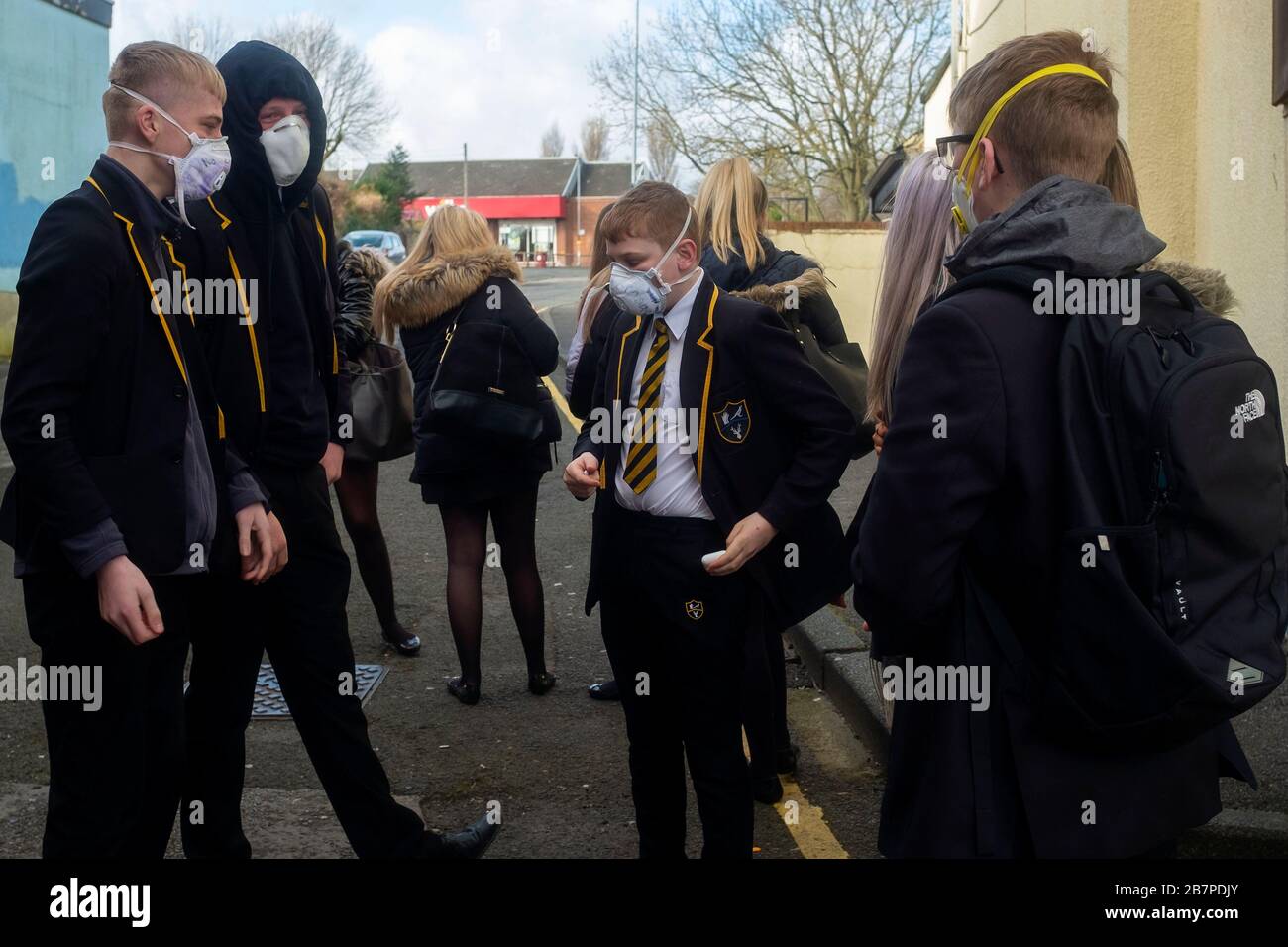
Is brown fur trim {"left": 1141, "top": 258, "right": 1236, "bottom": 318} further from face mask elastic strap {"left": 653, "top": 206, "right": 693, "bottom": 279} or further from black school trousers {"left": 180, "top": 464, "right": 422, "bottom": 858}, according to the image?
black school trousers {"left": 180, "top": 464, "right": 422, "bottom": 858}

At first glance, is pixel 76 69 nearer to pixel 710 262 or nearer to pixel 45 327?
pixel 710 262

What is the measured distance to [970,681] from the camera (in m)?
1.97

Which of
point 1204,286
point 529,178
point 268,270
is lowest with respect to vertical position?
point 1204,286

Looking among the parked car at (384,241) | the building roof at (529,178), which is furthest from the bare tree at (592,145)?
the parked car at (384,241)

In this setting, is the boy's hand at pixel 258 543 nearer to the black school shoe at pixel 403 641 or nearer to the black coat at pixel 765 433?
the black coat at pixel 765 433

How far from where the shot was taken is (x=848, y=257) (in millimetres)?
14234

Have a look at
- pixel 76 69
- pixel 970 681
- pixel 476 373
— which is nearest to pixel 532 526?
pixel 476 373

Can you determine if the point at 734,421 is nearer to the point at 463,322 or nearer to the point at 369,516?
the point at 463,322

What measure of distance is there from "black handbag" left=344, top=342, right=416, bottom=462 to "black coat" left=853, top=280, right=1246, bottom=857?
400 cm

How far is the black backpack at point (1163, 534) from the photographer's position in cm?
176

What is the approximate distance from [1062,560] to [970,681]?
0.25 m

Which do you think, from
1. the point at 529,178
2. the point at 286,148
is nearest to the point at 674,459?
the point at 286,148

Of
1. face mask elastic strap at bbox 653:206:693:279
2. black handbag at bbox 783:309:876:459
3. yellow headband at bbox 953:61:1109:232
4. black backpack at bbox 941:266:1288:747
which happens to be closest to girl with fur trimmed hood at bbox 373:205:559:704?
black handbag at bbox 783:309:876:459

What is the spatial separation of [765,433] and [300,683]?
53.5 inches
